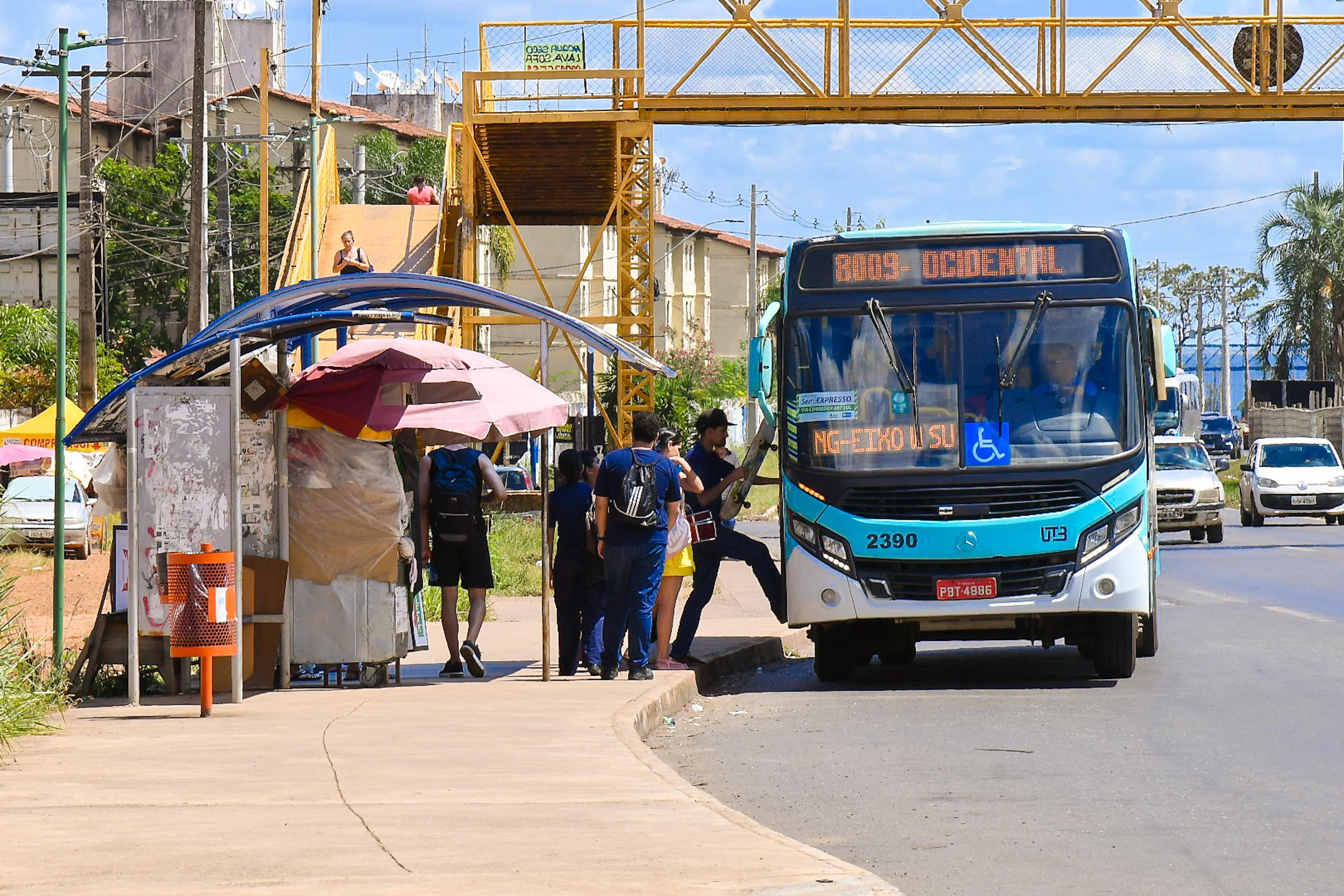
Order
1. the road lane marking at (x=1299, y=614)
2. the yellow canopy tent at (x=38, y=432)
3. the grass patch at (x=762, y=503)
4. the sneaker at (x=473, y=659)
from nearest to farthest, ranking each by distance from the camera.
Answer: the sneaker at (x=473, y=659) < the road lane marking at (x=1299, y=614) < the yellow canopy tent at (x=38, y=432) < the grass patch at (x=762, y=503)

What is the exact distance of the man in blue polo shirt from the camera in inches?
573

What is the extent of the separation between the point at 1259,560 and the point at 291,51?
23.8 meters

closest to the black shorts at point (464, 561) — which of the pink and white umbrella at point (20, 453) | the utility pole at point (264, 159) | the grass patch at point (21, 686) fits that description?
the grass patch at point (21, 686)

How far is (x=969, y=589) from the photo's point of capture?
518 inches

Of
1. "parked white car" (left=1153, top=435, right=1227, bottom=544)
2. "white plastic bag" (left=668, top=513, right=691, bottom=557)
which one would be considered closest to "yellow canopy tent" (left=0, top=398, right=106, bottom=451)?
"parked white car" (left=1153, top=435, right=1227, bottom=544)

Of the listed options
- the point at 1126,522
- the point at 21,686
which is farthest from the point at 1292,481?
the point at 21,686

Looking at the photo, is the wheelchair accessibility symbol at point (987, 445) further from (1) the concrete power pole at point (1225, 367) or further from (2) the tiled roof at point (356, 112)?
(1) the concrete power pole at point (1225, 367)

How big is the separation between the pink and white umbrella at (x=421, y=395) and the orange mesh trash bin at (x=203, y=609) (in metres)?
1.59

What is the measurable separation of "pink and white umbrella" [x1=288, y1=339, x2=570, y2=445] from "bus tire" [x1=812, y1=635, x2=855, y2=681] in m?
2.69

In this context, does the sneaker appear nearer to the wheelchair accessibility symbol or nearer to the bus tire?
the bus tire

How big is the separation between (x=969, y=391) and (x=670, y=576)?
261 cm

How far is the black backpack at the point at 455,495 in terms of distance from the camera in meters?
13.6

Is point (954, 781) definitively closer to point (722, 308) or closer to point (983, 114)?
point (983, 114)

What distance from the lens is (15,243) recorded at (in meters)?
62.2
